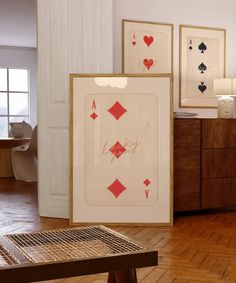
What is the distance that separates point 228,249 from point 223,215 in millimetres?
1444

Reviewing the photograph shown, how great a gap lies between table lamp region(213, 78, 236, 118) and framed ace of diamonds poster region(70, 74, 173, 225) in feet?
3.41

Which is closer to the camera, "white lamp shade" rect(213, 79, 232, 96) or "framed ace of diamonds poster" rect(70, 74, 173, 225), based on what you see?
"framed ace of diamonds poster" rect(70, 74, 173, 225)

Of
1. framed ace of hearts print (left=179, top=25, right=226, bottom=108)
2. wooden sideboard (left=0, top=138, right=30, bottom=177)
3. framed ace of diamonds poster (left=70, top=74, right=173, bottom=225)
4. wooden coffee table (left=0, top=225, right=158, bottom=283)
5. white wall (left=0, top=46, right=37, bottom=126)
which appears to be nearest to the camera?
wooden coffee table (left=0, top=225, right=158, bottom=283)

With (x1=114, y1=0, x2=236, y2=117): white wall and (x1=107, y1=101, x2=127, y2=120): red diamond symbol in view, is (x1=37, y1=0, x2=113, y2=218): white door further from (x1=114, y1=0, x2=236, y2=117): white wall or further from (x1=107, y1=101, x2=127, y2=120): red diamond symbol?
(x1=107, y1=101, x2=127, y2=120): red diamond symbol

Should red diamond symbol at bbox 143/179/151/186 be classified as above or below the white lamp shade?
below

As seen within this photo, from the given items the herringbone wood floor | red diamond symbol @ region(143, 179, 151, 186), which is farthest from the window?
red diamond symbol @ region(143, 179, 151, 186)

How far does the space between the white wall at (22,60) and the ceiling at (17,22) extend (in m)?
0.22

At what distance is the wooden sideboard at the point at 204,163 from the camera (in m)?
4.87

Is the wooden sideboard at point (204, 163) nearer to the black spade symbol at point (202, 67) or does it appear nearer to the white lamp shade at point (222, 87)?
the white lamp shade at point (222, 87)

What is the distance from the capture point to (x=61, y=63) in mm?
4867

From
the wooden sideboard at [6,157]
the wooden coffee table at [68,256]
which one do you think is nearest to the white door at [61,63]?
the wooden coffee table at [68,256]

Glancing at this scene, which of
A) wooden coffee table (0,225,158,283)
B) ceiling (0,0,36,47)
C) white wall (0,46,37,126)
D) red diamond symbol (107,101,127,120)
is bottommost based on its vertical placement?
wooden coffee table (0,225,158,283)

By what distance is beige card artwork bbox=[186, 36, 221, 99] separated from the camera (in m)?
5.74

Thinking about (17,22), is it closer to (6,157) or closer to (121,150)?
(6,157)
